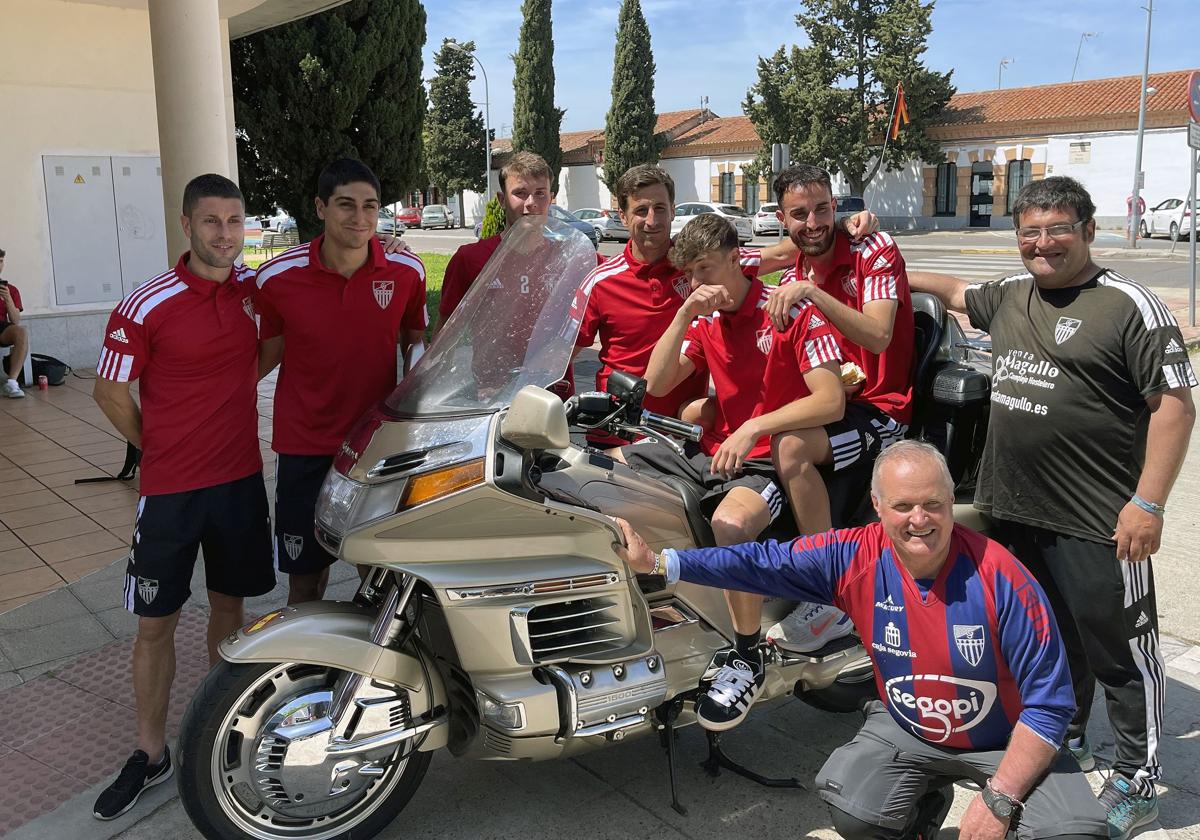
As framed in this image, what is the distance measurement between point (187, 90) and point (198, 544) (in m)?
3.49

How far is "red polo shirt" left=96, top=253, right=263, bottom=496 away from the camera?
3.03 meters

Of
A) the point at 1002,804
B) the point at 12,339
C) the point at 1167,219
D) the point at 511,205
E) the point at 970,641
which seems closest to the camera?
the point at 1002,804

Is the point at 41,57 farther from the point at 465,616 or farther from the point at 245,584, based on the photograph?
the point at 465,616

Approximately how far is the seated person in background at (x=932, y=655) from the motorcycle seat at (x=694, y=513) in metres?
0.36

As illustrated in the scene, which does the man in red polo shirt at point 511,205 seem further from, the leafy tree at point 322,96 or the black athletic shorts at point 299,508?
the leafy tree at point 322,96

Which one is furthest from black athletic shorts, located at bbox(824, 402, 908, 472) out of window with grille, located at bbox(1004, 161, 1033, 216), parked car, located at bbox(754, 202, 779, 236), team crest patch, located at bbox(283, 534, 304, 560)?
window with grille, located at bbox(1004, 161, 1033, 216)

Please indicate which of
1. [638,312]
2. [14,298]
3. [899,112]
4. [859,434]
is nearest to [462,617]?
[859,434]

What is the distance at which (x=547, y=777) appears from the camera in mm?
3188

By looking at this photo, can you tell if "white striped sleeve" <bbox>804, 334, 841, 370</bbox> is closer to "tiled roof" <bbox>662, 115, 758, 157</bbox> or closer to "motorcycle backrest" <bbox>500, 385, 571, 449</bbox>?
"motorcycle backrest" <bbox>500, 385, 571, 449</bbox>

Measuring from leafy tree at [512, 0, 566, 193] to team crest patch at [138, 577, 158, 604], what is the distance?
46.4 m

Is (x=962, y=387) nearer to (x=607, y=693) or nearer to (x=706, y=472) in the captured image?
(x=706, y=472)

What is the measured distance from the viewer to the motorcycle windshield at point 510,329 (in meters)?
2.77

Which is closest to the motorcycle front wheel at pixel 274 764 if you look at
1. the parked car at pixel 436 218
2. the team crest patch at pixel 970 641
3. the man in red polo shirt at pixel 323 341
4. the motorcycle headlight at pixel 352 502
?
the motorcycle headlight at pixel 352 502

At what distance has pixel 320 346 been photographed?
3342 mm
